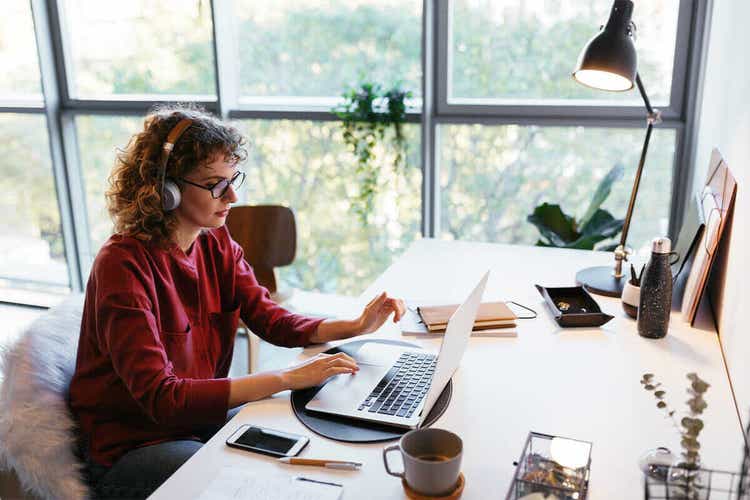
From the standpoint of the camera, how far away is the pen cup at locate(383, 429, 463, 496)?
941 millimetres

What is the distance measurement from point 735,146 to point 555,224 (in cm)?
102

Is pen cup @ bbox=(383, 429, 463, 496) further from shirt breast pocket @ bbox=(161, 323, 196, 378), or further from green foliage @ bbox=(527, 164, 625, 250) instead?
green foliage @ bbox=(527, 164, 625, 250)

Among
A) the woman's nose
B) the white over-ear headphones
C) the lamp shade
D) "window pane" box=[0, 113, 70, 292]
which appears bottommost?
"window pane" box=[0, 113, 70, 292]

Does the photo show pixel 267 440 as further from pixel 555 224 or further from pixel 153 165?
pixel 555 224

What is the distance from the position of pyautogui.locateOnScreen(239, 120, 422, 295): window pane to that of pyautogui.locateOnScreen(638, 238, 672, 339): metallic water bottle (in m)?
1.73

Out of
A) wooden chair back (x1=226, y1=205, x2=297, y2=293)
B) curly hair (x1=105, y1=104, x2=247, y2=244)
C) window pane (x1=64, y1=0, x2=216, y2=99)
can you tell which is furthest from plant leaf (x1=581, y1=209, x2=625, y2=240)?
window pane (x1=64, y1=0, x2=216, y2=99)

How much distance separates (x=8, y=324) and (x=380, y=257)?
82.8 inches

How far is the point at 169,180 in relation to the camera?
1.47 meters

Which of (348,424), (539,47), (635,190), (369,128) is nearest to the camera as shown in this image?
(348,424)

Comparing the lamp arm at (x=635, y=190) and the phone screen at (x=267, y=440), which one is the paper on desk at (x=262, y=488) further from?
the lamp arm at (x=635, y=190)

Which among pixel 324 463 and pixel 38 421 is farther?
pixel 38 421

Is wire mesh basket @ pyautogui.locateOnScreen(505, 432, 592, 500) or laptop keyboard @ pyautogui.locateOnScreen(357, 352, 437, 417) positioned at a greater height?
wire mesh basket @ pyautogui.locateOnScreen(505, 432, 592, 500)

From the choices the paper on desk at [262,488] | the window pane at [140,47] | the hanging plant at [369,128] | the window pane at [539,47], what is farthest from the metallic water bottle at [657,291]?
the window pane at [140,47]

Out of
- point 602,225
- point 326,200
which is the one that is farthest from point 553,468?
point 326,200
